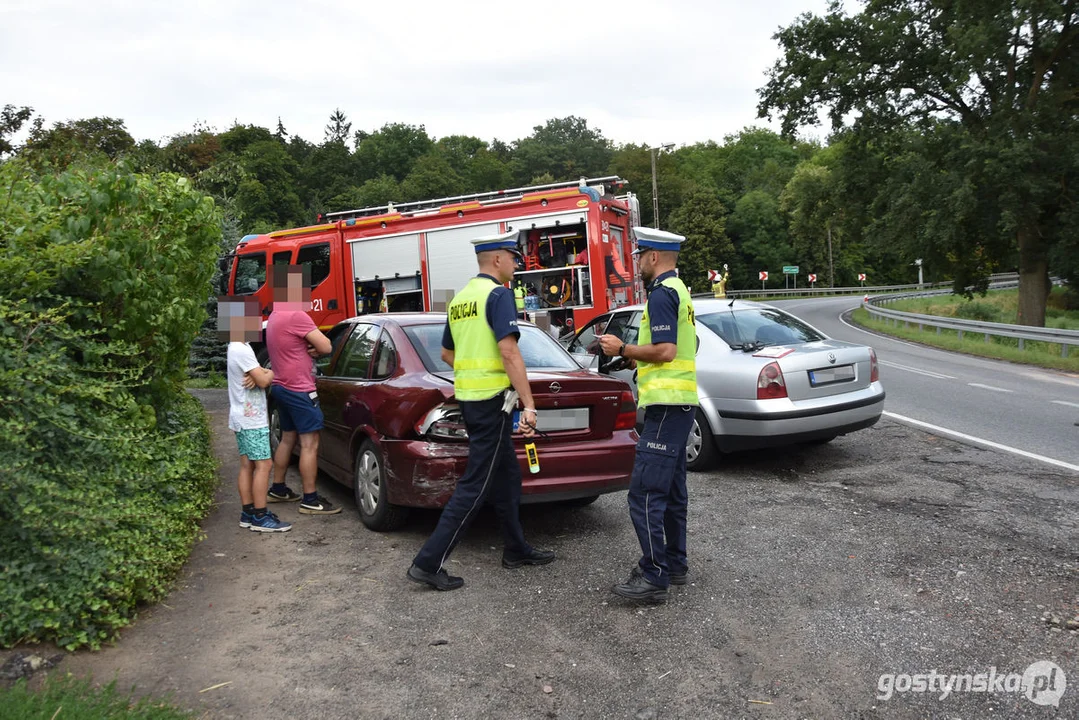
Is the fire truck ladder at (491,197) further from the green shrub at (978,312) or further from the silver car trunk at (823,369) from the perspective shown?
the green shrub at (978,312)

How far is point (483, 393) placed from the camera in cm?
455

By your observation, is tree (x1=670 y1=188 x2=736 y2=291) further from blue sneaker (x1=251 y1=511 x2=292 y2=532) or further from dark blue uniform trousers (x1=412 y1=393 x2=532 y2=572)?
dark blue uniform trousers (x1=412 y1=393 x2=532 y2=572)

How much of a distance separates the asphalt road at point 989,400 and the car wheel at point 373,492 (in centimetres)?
536

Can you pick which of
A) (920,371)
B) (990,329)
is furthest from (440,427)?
(990,329)

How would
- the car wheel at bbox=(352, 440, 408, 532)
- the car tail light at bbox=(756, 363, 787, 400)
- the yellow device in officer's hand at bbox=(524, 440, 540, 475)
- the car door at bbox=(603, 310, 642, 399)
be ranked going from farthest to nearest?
the car door at bbox=(603, 310, 642, 399) → the car tail light at bbox=(756, 363, 787, 400) → the car wheel at bbox=(352, 440, 408, 532) → the yellow device in officer's hand at bbox=(524, 440, 540, 475)

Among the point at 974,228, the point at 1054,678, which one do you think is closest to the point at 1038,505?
the point at 1054,678

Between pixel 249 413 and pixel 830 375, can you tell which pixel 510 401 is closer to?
pixel 249 413

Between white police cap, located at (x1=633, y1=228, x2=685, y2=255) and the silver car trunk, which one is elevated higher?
white police cap, located at (x1=633, y1=228, x2=685, y2=255)

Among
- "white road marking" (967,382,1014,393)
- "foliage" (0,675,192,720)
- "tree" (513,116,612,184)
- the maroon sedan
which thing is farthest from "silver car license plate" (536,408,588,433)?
"tree" (513,116,612,184)

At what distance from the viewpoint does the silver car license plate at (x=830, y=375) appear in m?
7.00

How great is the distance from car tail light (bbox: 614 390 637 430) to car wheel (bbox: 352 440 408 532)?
1516 mm

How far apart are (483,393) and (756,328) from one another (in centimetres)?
384

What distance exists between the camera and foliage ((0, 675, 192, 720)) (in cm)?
293

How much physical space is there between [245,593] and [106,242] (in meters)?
1.93
